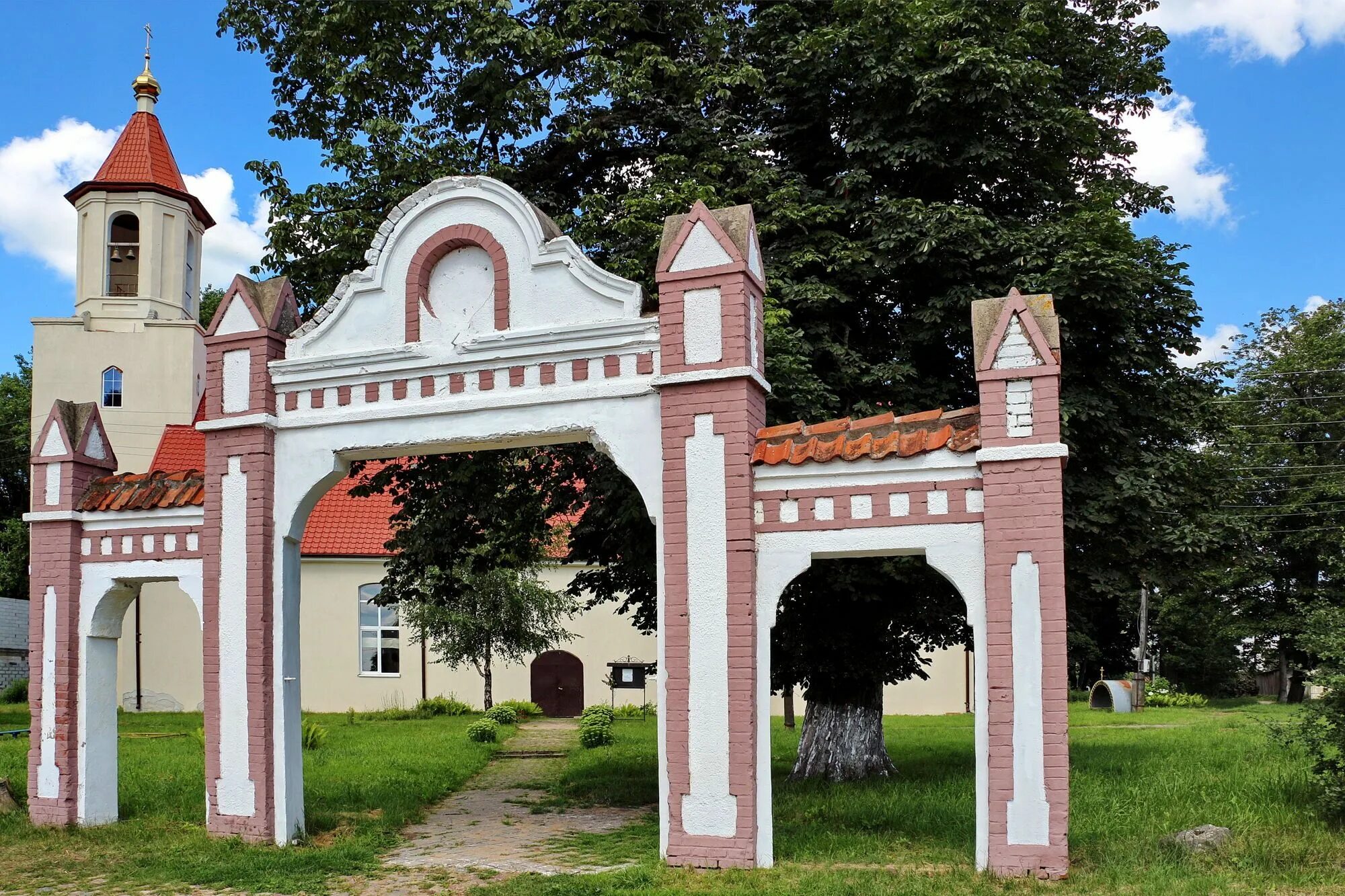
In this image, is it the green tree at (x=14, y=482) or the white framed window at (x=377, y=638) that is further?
the green tree at (x=14, y=482)

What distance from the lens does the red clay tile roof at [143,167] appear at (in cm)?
2706

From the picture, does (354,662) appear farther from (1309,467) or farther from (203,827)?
(1309,467)

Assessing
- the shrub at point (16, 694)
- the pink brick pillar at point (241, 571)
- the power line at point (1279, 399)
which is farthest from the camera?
the power line at point (1279, 399)

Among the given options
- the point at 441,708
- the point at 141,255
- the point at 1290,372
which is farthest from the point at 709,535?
the point at 1290,372

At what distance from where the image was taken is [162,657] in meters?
28.5

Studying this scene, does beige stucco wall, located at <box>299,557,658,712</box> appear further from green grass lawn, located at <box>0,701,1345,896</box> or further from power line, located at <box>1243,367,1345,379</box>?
power line, located at <box>1243,367,1345,379</box>

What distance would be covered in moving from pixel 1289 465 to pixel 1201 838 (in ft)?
100

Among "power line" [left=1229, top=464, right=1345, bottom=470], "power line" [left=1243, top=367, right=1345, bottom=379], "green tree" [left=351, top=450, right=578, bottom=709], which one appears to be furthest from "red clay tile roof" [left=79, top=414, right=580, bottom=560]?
"power line" [left=1243, top=367, right=1345, bottom=379]

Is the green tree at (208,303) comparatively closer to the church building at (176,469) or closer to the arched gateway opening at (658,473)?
the church building at (176,469)

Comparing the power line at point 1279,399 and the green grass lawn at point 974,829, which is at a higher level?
the power line at point 1279,399

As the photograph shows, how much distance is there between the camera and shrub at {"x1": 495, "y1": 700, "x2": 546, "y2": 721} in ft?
90.0

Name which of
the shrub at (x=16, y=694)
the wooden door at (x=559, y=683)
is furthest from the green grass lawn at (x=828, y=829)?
the shrub at (x=16, y=694)

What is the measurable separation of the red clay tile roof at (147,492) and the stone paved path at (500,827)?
3.72 m

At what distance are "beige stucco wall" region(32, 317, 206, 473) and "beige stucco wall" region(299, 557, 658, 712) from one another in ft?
16.1
